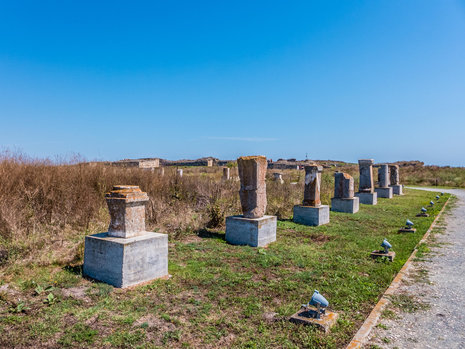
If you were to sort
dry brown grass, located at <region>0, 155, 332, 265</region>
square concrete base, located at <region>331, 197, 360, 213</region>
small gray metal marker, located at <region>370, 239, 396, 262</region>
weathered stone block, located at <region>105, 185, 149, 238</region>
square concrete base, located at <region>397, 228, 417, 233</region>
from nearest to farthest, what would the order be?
weathered stone block, located at <region>105, 185, 149, 238</region> < dry brown grass, located at <region>0, 155, 332, 265</region> < small gray metal marker, located at <region>370, 239, 396, 262</region> < square concrete base, located at <region>397, 228, 417, 233</region> < square concrete base, located at <region>331, 197, 360, 213</region>

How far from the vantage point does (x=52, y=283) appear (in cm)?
457

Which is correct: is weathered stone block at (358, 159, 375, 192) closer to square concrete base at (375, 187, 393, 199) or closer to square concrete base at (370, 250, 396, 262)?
square concrete base at (375, 187, 393, 199)

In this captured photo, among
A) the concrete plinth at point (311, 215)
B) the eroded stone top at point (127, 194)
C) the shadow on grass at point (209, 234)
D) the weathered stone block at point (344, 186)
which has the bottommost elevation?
the shadow on grass at point (209, 234)

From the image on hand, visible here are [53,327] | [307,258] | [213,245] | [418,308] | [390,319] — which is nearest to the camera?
[53,327]

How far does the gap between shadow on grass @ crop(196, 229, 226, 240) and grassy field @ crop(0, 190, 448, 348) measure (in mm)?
978

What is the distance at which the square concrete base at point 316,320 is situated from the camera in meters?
3.56

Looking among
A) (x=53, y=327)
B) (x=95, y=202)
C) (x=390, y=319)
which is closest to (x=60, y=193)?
(x=95, y=202)

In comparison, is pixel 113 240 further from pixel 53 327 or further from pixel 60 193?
pixel 60 193

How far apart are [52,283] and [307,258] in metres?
4.25

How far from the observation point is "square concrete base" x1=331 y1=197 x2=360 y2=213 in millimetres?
12945

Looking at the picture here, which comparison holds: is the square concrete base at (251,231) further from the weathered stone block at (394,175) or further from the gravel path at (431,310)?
the weathered stone block at (394,175)

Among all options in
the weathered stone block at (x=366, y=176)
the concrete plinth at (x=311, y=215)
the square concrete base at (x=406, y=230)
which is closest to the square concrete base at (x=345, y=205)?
the concrete plinth at (x=311, y=215)

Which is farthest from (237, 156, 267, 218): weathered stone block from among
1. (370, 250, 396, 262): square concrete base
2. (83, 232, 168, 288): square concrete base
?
(83, 232, 168, 288): square concrete base

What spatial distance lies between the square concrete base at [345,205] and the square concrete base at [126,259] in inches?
375
